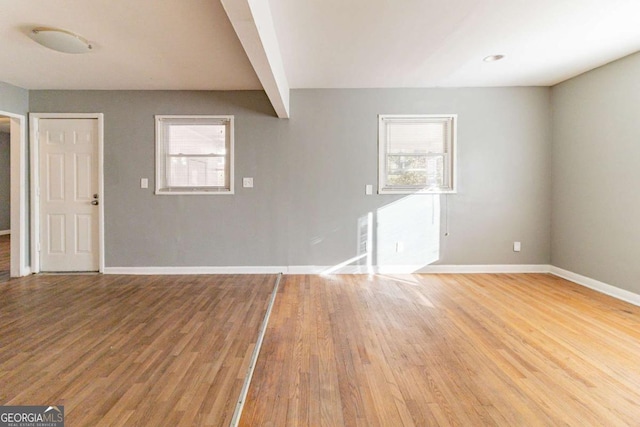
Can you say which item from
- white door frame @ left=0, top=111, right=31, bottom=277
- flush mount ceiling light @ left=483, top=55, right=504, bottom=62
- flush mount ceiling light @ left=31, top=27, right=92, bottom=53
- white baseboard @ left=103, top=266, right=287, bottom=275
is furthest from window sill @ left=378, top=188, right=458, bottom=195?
white door frame @ left=0, top=111, right=31, bottom=277

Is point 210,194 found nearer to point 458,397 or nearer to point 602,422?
point 458,397

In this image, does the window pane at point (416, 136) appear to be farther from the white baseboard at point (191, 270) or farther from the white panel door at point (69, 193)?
the white panel door at point (69, 193)

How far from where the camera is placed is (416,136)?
4605 mm

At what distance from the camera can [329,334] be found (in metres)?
2.63

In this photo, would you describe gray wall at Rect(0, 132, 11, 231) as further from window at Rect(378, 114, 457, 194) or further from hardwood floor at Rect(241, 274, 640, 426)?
window at Rect(378, 114, 457, 194)

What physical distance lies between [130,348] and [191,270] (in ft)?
7.38

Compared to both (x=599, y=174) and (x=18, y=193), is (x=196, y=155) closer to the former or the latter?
(x=18, y=193)

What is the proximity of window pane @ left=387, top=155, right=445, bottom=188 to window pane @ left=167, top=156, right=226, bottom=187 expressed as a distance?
2.42 m

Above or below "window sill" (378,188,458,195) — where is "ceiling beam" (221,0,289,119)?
above

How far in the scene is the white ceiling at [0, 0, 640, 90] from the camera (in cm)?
257

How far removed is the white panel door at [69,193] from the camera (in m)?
4.52

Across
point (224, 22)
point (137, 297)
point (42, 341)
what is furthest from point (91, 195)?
point (224, 22)

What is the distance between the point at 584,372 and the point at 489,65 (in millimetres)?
3240

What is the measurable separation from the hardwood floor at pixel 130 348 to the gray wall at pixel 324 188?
846mm
